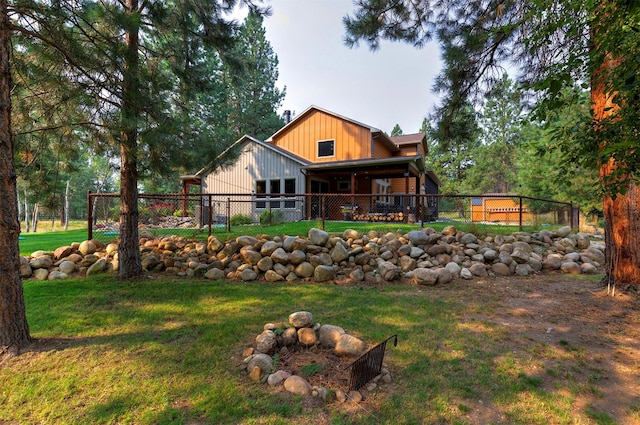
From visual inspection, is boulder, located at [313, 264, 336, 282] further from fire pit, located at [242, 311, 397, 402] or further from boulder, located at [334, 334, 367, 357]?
boulder, located at [334, 334, 367, 357]

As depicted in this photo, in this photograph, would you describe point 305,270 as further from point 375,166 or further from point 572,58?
point 375,166

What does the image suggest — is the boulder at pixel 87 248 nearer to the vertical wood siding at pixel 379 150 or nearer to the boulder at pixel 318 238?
the boulder at pixel 318 238

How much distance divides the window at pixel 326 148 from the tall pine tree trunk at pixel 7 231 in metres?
13.0

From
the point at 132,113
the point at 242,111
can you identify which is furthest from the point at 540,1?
the point at 242,111

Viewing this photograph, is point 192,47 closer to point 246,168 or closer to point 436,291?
point 436,291

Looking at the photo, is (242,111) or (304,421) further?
(242,111)

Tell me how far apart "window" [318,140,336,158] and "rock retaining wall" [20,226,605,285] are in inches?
360

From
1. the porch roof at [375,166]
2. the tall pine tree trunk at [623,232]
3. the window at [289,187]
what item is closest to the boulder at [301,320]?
the tall pine tree trunk at [623,232]

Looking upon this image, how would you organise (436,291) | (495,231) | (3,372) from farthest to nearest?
(495,231) < (436,291) < (3,372)

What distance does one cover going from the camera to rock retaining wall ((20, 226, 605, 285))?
5785mm

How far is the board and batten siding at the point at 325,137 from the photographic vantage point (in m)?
14.6

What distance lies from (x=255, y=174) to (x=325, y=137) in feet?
13.5

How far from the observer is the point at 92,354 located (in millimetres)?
2992

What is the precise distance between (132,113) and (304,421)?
4289 mm
